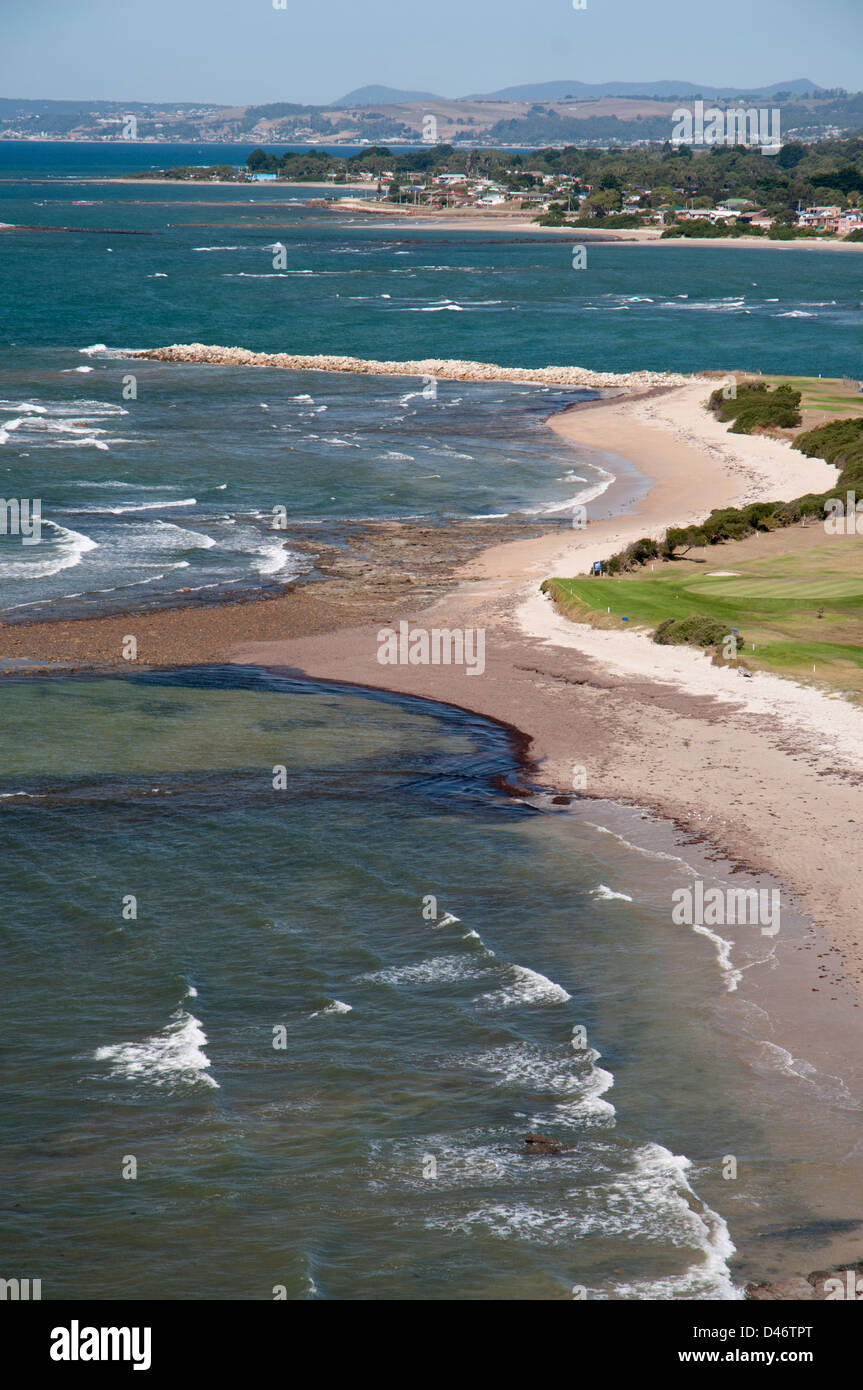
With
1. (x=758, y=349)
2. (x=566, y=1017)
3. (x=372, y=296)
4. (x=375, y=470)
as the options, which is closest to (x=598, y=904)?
(x=566, y=1017)

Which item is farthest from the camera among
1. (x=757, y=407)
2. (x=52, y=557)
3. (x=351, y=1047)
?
(x=757, y=407)

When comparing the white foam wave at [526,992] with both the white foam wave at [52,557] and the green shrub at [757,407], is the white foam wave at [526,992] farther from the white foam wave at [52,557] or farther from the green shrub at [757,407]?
the green shrub at [757,407]

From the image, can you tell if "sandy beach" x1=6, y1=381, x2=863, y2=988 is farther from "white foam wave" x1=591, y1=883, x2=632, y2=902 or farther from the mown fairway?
"white foam wave" x1=591, y1=883, x2=632, y2=902

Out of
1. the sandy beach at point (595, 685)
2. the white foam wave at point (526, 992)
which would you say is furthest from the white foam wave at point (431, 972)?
the sandy beach at point (595, 685)

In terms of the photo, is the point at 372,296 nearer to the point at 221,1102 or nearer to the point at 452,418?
the point at 452,418

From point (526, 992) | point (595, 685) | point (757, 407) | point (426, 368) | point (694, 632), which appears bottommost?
point (526, 992)

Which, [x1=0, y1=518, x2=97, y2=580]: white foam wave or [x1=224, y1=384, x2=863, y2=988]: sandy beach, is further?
[x1=0, y1=518, x2=97, y2=580]: white foam wave

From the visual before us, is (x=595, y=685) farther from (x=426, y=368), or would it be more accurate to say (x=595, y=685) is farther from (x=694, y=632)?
(x=426, y=368)

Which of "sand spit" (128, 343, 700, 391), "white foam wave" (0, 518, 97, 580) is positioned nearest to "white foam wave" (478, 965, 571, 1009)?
"white foam wave" (0, 518, 97, 580)

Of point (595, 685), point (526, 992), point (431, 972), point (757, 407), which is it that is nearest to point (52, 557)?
point (595, 685)
